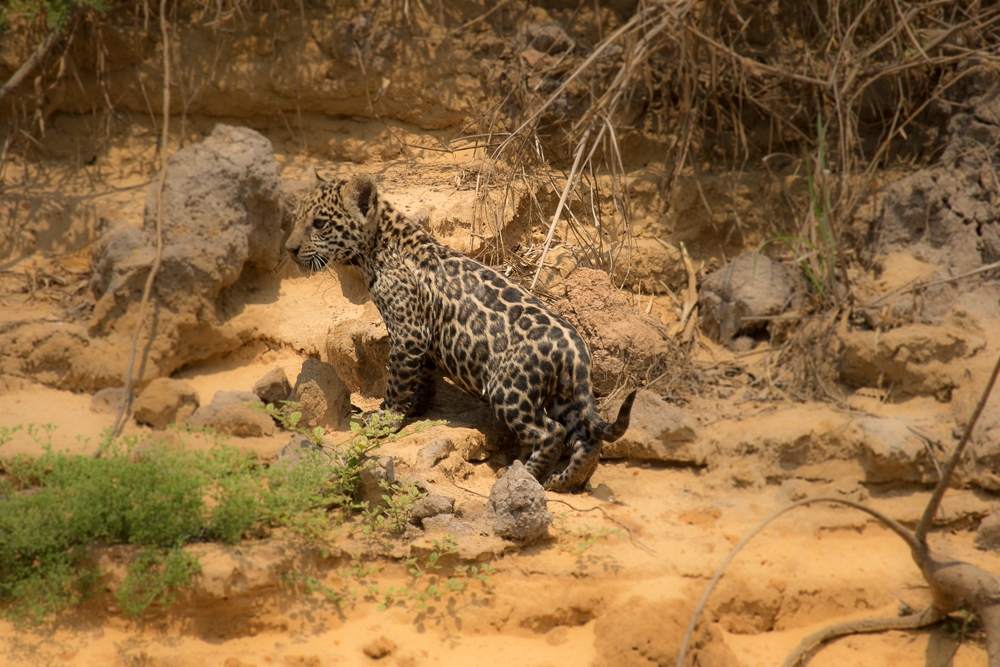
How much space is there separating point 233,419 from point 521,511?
89.9 inches

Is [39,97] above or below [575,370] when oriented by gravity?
above

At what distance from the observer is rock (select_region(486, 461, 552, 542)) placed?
414 centimetres

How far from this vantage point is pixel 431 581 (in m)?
4.09

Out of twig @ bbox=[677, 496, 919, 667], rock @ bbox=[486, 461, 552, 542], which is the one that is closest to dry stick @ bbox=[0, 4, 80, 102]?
rock @ bbox=[486, 461, 552, 542]

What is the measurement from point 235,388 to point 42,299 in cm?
203

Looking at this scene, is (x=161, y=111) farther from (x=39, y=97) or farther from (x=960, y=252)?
(x=960, y=252)

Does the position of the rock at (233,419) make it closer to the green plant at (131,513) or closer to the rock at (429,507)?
the green plant at (131,513)

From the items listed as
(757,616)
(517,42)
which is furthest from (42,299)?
(757,616)

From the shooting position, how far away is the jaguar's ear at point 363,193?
5582 mm

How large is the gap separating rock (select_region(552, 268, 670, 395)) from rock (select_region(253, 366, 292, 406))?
7.60ft

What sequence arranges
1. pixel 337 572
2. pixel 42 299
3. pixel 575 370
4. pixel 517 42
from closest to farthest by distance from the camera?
pixel 337 572 < pixel 575 370 < pixel 42 299 < pixel 517 42

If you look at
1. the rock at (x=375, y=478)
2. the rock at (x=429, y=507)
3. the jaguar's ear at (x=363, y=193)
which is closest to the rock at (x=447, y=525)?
the rock at (x=429, y=507)

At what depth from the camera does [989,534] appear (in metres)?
4.36

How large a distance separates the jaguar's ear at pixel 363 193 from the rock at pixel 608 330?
1.74 meters
